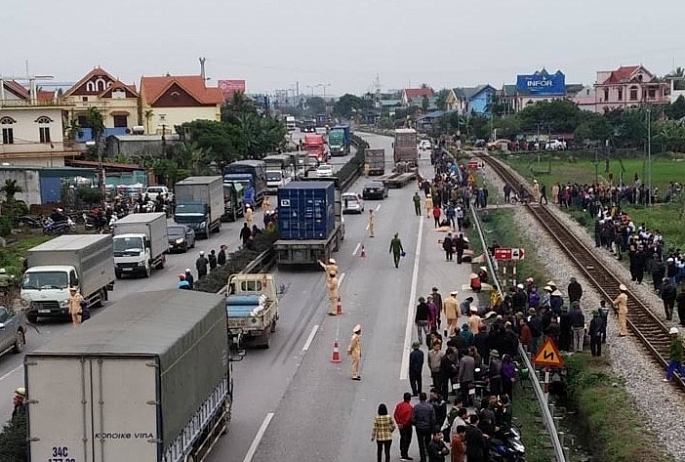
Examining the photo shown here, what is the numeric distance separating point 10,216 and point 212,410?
34.7 meters

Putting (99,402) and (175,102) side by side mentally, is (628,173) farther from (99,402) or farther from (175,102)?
(99,402)

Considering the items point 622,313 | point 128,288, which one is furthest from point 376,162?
point 622,313

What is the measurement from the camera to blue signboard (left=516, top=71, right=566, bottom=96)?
501 feet

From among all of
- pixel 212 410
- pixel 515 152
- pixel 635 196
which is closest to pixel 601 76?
pixel 515 152

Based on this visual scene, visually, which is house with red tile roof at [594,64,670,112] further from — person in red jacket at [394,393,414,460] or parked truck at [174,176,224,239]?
person in red jacket at [394,393,414,460]

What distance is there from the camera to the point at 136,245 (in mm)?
36656

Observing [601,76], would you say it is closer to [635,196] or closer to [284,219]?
[635,196]

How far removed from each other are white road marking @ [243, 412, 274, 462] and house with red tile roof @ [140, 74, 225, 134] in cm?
8201

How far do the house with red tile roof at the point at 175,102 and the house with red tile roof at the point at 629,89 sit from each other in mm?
55027

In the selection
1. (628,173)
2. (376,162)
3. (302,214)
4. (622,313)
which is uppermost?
(376,162)

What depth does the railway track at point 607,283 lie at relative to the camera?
2468cm

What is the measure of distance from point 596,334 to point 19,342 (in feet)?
42.9

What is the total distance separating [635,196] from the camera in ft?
178

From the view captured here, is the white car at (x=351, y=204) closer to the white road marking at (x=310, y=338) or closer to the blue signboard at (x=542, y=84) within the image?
the white road marking at (x=310, y=338)
